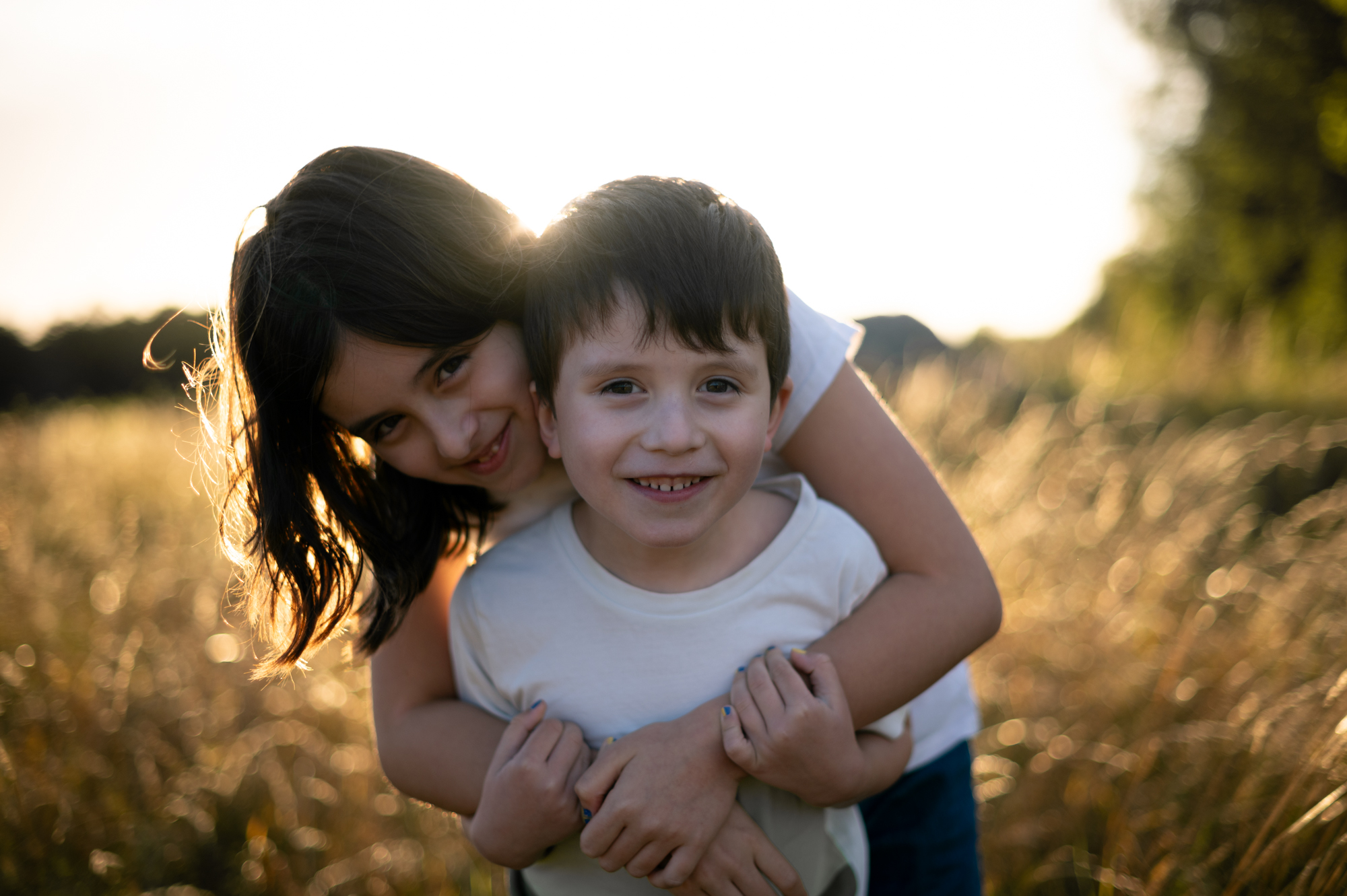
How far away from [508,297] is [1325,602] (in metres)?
2.95

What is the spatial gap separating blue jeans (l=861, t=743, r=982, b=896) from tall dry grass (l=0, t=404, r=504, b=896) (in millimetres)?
1172

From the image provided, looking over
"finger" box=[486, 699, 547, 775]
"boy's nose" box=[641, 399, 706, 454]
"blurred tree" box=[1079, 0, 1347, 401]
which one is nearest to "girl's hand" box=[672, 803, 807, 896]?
"finger" box=[486, 699, 547, 775]

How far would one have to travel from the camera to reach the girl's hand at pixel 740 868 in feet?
3.90

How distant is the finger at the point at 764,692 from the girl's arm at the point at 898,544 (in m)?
0.13

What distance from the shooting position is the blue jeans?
1.61m

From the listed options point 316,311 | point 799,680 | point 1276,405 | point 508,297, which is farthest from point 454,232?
point 1276,405

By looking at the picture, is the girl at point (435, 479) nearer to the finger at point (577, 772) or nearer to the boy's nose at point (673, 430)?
the finger at point (577, 772)

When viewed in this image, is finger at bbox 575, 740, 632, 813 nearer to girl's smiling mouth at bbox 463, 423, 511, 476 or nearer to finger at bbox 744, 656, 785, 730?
finger at bbox 744, 656, 785, 730

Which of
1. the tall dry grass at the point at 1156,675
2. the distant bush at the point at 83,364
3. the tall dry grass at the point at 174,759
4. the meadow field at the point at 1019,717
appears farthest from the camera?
the distant bush at the point at 83,364

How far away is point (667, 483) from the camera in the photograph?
3.96 feet

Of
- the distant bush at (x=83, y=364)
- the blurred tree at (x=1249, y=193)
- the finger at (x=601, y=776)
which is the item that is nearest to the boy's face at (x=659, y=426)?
the finger at (x=601, y=776)

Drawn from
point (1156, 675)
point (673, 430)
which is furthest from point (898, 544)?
point (1156, 675)

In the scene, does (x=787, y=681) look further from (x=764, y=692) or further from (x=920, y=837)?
(x=920, y=837)

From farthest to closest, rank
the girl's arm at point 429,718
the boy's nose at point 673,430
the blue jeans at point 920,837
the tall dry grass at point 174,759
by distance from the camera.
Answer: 1. the tall dry grass at point 174,759
2. the blue jeans at point 920,837
3. the girl's arm at point 429,718
4. the boy's nose at point 673,430
